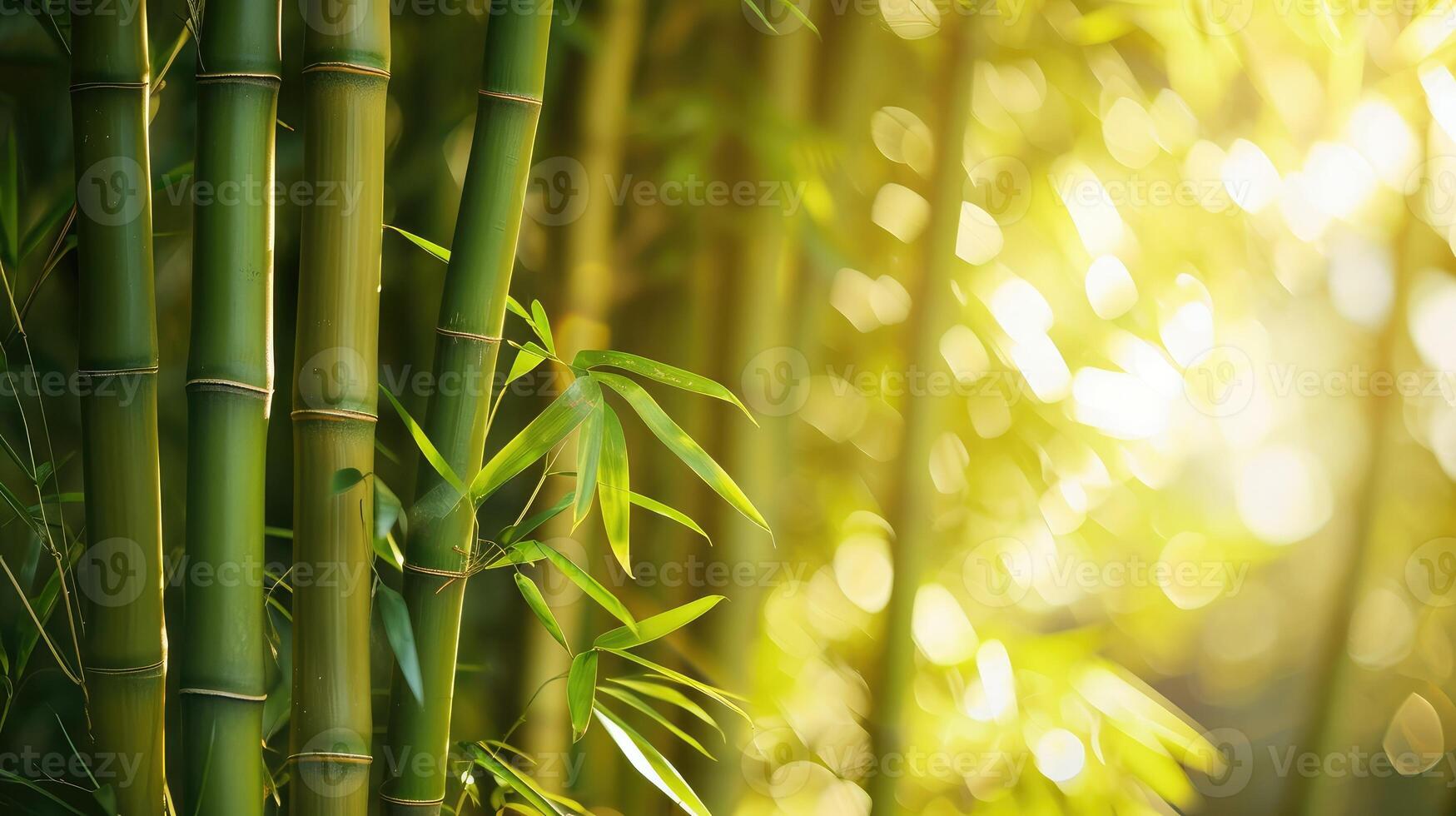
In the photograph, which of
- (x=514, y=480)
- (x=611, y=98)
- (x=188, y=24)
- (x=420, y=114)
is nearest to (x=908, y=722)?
(x=514, y=480)

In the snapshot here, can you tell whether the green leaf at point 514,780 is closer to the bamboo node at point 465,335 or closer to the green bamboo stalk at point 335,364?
the green bamboo stalk at point 335,364

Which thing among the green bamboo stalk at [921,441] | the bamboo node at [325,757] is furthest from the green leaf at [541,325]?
the green bamboo stalk at [921,441]

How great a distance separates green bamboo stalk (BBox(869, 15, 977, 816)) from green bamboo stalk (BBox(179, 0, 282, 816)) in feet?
2.74

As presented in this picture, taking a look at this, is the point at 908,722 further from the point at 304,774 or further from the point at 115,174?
the point at 115,174

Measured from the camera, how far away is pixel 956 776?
1.32m

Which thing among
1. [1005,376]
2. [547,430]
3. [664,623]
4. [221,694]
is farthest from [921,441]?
[221,694]

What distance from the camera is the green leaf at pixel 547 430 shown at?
756 millimetres

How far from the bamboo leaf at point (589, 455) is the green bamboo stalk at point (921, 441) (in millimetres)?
631

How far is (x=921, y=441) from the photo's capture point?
4.26 ft

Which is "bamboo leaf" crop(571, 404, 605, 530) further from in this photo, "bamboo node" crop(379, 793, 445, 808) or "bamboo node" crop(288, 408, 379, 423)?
"bamboo node" crop(379, 793, 445, 808)

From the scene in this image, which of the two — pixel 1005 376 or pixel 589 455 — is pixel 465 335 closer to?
pixel 589 455

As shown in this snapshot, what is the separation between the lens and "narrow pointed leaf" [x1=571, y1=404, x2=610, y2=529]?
732mm

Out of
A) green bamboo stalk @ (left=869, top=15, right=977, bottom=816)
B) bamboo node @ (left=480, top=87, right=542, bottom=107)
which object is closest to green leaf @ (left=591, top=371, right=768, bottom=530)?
bamboo node @ (left=480, top=87, right=542, bottom=107)

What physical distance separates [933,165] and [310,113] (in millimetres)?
875
